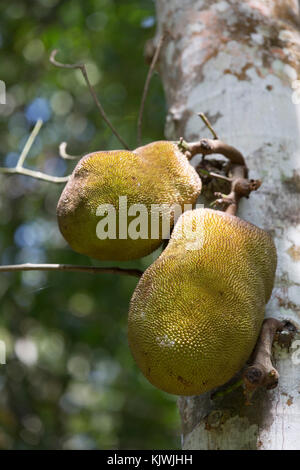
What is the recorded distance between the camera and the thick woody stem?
0.88 metres

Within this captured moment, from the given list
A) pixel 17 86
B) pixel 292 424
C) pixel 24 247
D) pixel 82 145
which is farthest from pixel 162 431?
pixel 292 424

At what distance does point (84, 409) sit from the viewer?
14.6ft

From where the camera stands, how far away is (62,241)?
13.0 feet

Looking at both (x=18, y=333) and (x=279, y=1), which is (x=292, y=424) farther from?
(x=18, y=333)

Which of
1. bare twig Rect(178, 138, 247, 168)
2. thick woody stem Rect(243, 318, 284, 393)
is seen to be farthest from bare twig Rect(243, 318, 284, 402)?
bare twig Rect(178, 138, 247, 168)

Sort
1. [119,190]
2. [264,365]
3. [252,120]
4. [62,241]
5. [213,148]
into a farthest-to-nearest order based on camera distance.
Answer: [62,241] < [252,120] < [213,148] < [119,190] < [264,365]

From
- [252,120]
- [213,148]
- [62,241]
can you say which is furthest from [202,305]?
[62,241]

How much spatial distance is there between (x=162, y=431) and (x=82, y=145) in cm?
199

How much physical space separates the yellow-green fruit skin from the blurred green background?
70.3 inches

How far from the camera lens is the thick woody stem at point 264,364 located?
34.5 inches

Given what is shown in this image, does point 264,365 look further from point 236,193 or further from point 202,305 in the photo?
point 236,193

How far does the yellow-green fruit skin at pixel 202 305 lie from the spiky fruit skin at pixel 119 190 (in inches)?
3.8

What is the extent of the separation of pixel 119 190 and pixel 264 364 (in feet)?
1.41

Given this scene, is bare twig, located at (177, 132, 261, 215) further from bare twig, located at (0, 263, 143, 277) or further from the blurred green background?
the blurred green background
